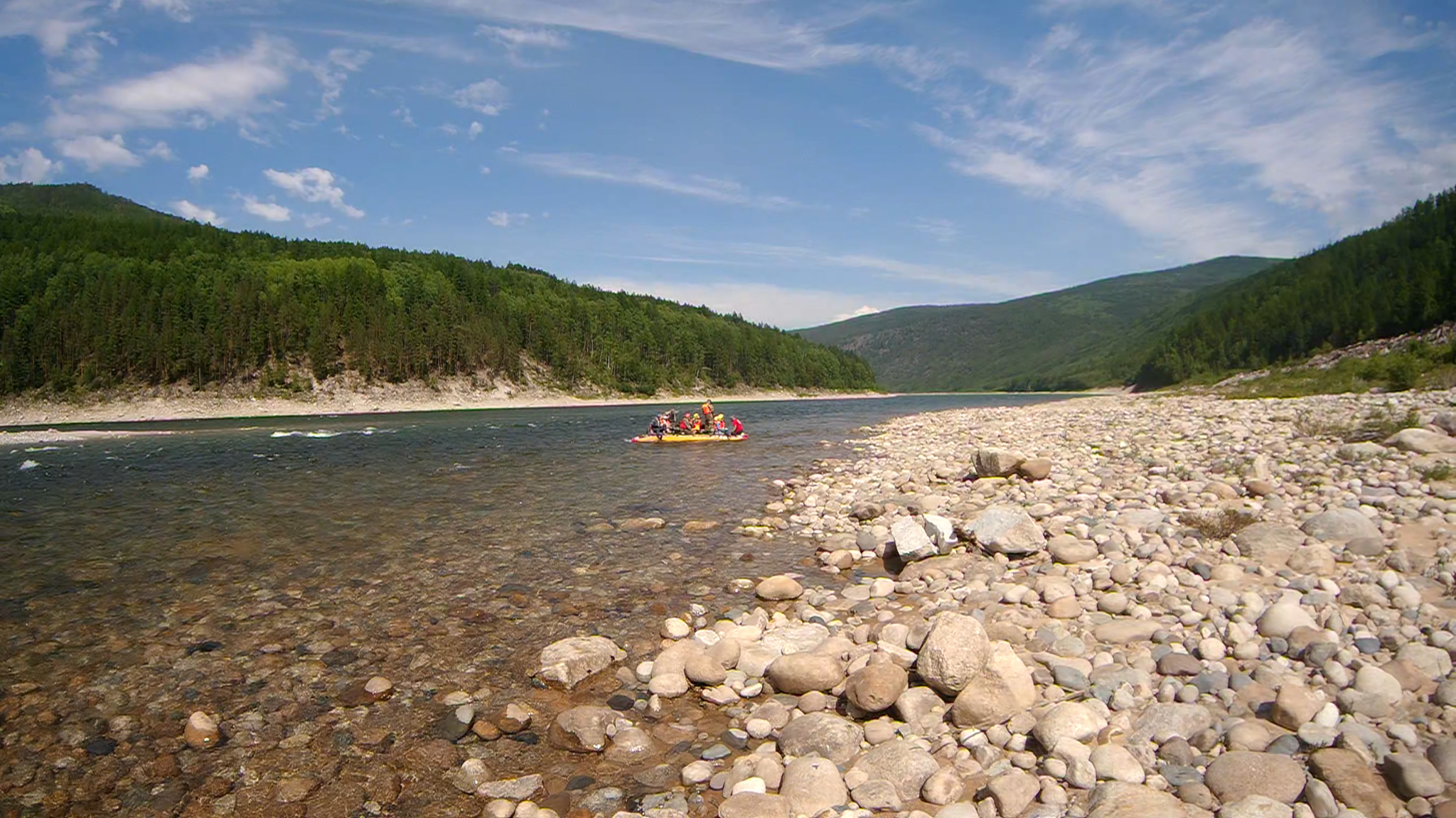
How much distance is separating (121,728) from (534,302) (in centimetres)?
13544

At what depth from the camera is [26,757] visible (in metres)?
5.54

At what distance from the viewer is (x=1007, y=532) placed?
32.2 ft

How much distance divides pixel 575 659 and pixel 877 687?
3142 millimetres

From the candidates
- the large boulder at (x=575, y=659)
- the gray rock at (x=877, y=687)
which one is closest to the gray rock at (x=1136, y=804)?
the gray rock at (x=877, y=687)

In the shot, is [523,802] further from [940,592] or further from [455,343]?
[455,343]

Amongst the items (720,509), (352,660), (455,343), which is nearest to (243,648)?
(352,660)

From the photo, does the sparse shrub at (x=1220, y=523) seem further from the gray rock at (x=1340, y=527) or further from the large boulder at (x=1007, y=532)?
the large boulder at (x=1007, y=532)

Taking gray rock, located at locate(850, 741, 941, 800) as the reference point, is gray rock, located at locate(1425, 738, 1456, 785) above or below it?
above

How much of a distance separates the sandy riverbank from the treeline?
87.6m

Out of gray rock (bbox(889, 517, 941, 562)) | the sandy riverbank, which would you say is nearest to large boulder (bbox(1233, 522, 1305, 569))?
gray rock (bbox(889, 517, 941, 562))

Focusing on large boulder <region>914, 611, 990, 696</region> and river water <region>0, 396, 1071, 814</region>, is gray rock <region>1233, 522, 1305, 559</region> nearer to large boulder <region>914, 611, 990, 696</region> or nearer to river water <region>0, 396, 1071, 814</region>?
large boulder <region>914, 611, 990, 696</region>

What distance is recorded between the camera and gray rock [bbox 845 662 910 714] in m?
5.70

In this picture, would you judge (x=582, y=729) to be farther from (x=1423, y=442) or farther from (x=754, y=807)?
(x=1423, y=442)

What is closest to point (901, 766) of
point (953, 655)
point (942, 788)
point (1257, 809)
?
point (942, 788)
